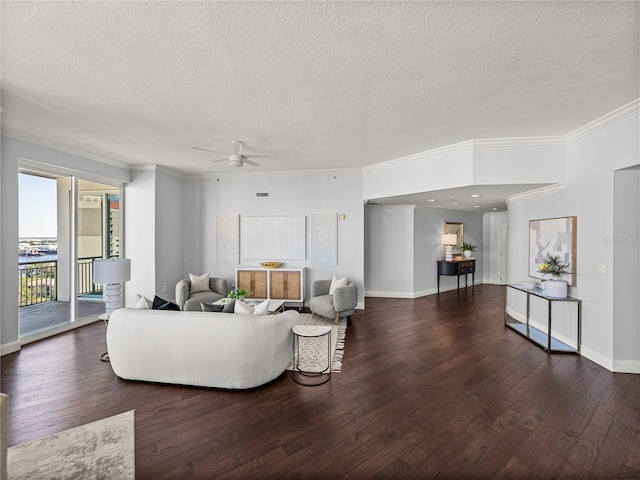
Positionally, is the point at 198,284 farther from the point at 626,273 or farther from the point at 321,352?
the point at 626,273

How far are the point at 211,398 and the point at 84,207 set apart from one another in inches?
173

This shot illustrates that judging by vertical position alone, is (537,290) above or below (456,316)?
above

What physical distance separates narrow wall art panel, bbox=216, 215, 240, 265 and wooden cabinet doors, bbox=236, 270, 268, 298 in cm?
56

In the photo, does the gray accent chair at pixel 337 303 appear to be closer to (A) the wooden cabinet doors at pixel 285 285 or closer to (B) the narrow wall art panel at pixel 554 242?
(A) the wooden cabinet doors at pixel 285 285

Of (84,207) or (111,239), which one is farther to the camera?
(111,239)

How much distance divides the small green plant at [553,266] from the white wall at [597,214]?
0.20 metres

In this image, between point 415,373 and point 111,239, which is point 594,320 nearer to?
point 415,373

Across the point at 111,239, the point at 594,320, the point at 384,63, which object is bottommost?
the point at 594,320

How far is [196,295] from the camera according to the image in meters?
5.42

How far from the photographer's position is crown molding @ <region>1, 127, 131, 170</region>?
12.1 feet

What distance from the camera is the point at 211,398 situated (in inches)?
106

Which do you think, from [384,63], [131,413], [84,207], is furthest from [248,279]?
[384,63]

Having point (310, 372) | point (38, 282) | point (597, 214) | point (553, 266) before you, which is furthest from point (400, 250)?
point (38, 282)

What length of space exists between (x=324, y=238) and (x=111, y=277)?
3636 millimetres
